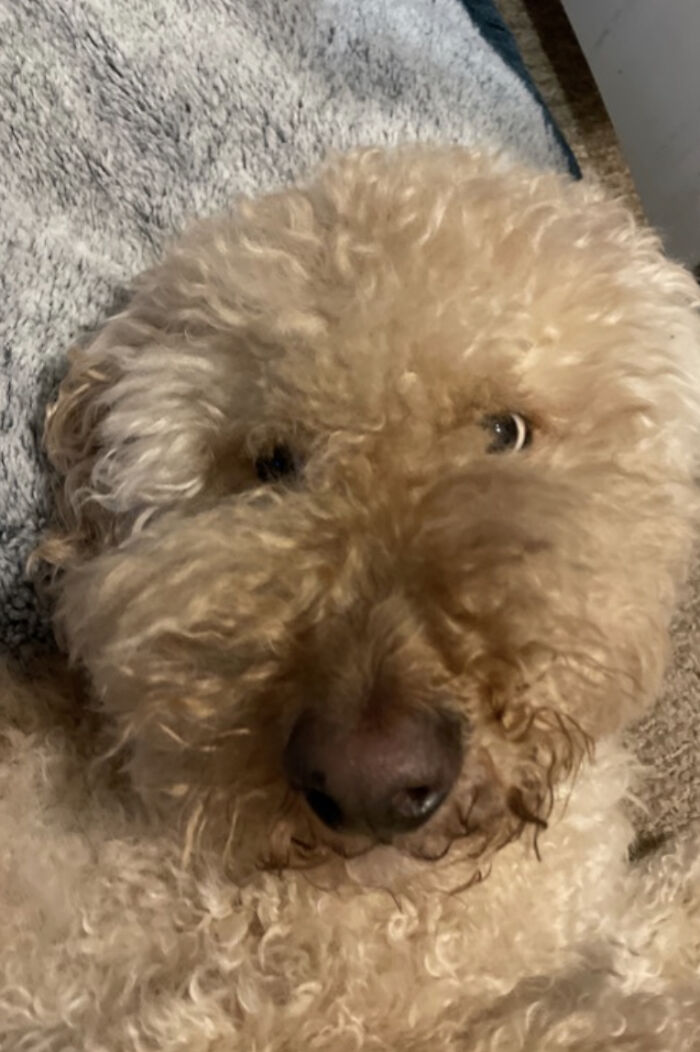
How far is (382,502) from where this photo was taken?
34.3 inches

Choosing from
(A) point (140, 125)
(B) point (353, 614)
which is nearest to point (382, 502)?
(B) point (353, 614)

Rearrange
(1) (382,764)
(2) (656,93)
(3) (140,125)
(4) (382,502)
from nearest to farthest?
(1) (382,764) → (4) (382,502) → (3) (140,125) → (2) (656,93)

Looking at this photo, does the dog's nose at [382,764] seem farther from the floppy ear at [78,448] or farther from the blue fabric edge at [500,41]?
the blue fabric edge at [500,41]

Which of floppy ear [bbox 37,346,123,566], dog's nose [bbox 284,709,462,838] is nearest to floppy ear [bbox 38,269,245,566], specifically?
floppy ear [bbox 37,346,123,566]

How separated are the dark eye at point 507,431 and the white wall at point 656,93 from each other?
0.84 metres

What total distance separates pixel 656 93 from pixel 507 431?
37.5 inches

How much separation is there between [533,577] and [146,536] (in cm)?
33

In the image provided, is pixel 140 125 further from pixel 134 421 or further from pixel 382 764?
pixel 382 764

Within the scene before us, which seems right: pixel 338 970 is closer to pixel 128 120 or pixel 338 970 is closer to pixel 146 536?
pixel 146 536

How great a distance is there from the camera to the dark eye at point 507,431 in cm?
94

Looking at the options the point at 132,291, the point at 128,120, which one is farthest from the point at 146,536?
the point at 128,120

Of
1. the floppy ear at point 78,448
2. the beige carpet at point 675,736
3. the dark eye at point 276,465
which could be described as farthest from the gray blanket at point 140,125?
the beige carpet at point 675,736

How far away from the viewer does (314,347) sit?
0.92 meters

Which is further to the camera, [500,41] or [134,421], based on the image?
[500,41]
